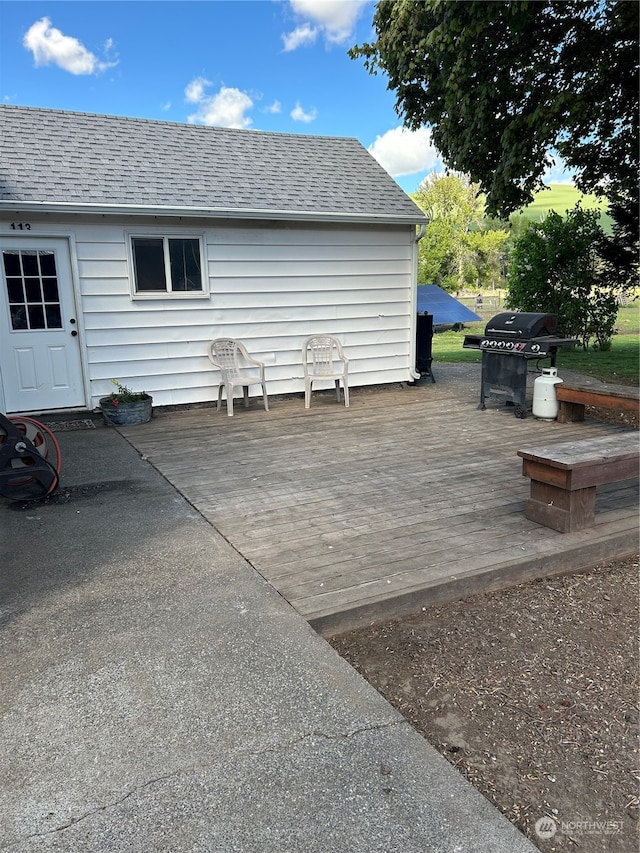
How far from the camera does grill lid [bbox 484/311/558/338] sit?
6.33 metres

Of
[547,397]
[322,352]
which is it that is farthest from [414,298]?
[547,397]

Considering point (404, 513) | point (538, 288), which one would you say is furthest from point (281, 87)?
point (404, 513)

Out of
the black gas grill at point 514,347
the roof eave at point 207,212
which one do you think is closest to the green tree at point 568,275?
the roof eave at point 207,212

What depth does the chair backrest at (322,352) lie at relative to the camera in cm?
786

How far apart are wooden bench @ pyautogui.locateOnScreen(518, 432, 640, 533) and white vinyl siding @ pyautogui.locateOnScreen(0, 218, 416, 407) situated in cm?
470

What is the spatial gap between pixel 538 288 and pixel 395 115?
509 centimetres

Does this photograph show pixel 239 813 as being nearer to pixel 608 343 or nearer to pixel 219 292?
pixel 219 292

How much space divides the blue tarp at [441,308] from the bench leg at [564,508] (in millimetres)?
5779

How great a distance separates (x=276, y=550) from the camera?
10.8ft

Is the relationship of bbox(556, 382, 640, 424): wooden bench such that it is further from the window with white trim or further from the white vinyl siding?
the window with white trim

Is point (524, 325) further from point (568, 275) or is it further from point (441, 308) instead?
point (568, 275)

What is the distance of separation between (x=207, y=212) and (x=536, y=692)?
19.9ft

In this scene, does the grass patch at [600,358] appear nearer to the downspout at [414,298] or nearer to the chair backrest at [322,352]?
the downspout at [414,298]

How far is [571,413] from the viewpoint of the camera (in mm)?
6285
